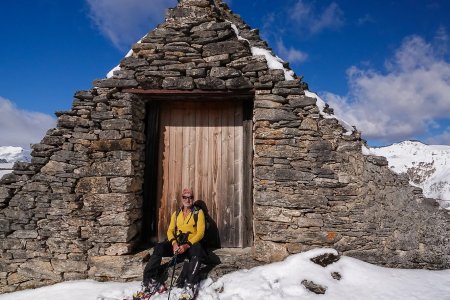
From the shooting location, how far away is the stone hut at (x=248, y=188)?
412cm

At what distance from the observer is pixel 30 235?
169 inches

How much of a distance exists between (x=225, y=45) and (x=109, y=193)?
9.49ft

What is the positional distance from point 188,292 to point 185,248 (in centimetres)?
58

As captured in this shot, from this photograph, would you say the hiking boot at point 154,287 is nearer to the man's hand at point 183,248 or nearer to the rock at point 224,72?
the man's hand at point 183,248

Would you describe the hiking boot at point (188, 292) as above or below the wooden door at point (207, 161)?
below

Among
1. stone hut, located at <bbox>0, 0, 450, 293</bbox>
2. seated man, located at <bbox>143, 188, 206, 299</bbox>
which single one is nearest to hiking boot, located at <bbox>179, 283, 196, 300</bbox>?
seated man, located at <bbox>143, 188, 206, 299</bbox>

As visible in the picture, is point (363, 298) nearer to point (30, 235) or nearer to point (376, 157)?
point (376, 157)

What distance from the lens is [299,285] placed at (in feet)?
12.0

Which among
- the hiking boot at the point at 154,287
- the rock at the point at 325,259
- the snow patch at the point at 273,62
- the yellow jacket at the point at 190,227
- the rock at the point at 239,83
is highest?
the snow patch at the point at 273,62

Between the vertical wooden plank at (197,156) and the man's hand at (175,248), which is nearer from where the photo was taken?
the man's hand at (175,248)

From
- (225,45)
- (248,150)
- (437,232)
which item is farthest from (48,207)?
(437,232)

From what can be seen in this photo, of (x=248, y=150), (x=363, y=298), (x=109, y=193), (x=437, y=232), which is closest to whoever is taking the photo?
(x=363, y=298)

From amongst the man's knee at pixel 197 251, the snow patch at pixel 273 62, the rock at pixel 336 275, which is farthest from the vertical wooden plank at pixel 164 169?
the rock at pixel 336 275

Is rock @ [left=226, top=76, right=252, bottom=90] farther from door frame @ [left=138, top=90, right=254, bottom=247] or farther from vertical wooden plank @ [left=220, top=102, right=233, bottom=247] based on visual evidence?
vertical wooden plank @ [left=220, top=102, right=233, bottom=247]
